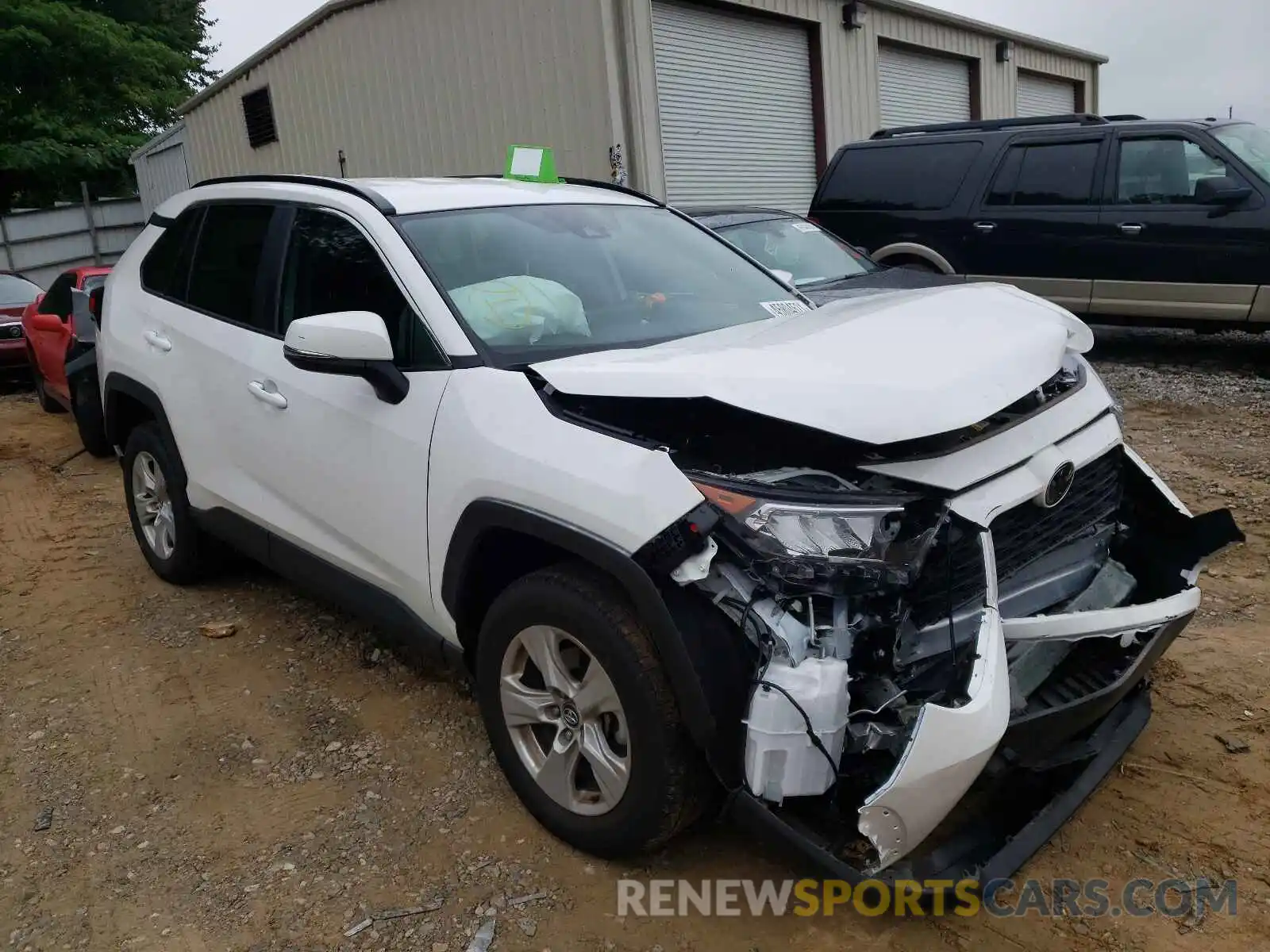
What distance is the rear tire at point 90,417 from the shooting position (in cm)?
740

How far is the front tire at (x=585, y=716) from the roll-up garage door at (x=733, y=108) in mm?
8926

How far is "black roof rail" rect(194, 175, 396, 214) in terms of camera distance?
3.23 meters

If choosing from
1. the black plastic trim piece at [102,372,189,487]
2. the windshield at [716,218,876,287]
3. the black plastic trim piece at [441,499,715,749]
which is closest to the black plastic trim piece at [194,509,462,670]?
the black plastic trim piece at [102,372,189,487]

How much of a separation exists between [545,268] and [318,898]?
1.93 meters

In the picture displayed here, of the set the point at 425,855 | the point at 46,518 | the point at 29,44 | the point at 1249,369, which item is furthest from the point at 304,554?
the point at 29,44

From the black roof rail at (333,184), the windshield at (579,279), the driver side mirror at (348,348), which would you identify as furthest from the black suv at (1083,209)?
the driver side mirror at (348,348)

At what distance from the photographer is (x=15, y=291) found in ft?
39.4

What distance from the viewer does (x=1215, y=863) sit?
2508 mm

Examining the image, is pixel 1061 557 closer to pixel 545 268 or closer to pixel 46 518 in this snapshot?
pixel 545 268

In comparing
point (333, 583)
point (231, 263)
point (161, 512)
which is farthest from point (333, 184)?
point (161, 512)

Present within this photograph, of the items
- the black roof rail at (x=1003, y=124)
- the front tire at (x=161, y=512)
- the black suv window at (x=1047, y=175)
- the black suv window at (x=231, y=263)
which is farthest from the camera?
the black roof rail at (x=1003, y=124)

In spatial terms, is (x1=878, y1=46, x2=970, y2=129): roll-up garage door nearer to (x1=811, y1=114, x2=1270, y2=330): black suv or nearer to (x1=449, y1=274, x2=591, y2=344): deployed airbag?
(x1=811, y1=114, x2=1270, y2=330): black suv

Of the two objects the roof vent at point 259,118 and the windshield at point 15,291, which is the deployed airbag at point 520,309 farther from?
the roof vent at point 259,118

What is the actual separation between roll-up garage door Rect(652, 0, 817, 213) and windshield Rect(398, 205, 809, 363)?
7.55 metres
